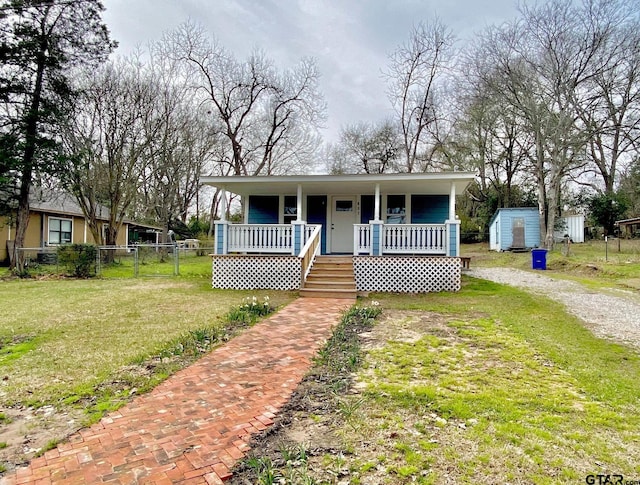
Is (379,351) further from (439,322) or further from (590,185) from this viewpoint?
(590,185)

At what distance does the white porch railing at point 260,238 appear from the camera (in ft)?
34.6

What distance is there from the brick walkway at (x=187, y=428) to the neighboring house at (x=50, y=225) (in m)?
15.7

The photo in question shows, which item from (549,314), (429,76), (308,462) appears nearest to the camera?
(308,462)

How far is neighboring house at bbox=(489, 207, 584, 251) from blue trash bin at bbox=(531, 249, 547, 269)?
5.95m

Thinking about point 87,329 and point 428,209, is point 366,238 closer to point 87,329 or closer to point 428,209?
point 428,209

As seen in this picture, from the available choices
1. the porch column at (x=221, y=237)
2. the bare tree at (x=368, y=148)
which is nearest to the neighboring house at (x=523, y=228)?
the bare tree at (x=368, y=148)

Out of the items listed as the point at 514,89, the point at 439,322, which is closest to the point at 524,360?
the point at 439,322

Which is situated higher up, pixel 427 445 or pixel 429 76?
pixel 429 76

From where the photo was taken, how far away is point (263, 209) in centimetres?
1259

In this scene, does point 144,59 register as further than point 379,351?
Yes

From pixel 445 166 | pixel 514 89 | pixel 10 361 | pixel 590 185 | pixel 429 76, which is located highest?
pixel 429 76

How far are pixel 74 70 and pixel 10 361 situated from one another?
14.5 metres

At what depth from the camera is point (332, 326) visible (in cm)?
586

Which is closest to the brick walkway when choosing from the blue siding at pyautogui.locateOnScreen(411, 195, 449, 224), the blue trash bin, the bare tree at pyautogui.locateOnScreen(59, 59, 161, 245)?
the blue siding at pyautogui.locateOnScreen(411, 195, 449, 224)
